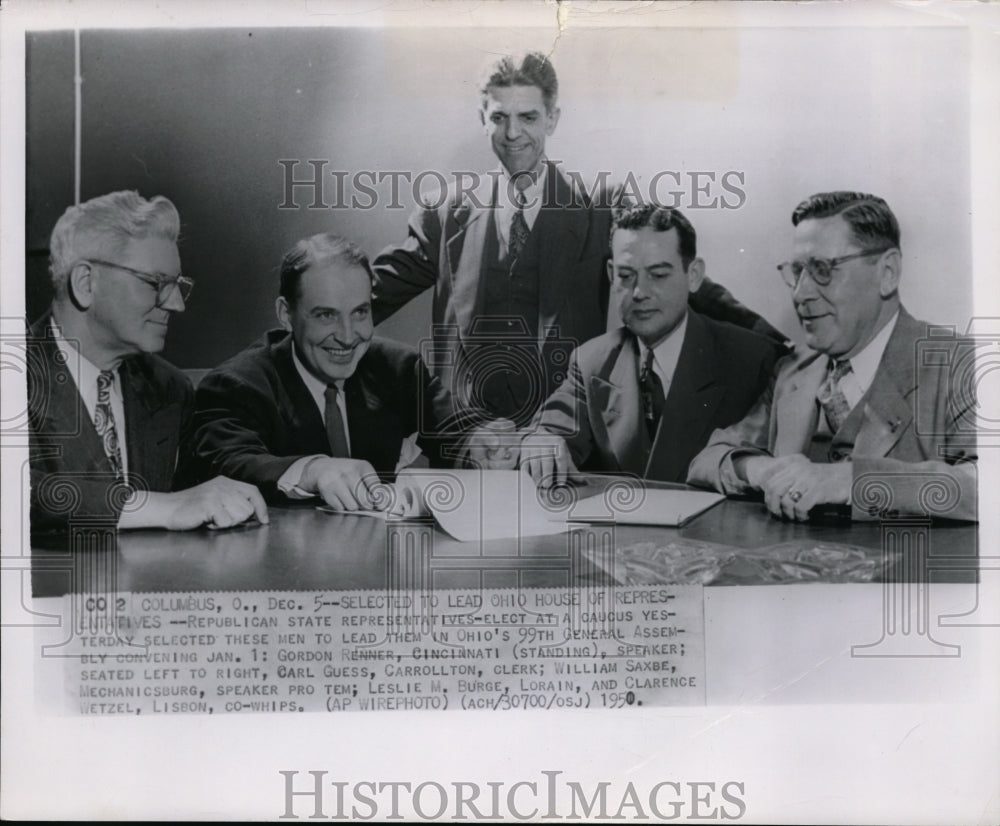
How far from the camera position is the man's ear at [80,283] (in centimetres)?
221

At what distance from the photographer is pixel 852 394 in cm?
223

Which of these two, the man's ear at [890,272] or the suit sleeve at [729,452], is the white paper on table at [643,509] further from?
the man's ear at [890,272]

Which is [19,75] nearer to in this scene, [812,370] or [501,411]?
[501,411]

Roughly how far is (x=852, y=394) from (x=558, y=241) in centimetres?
82

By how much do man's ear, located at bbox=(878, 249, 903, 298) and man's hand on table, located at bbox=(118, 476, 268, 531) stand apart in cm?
165

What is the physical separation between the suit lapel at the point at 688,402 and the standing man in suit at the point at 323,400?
20.3 inches

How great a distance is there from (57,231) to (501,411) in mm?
1171

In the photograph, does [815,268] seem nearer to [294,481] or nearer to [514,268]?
[514,268]

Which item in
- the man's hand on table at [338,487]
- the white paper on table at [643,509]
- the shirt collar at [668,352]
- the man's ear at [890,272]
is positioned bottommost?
the white paper on table at [643,509]

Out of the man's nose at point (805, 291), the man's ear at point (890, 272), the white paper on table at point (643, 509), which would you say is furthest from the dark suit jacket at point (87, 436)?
the man's ear at point (890, 272)

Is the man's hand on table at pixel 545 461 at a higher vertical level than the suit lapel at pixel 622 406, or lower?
lower

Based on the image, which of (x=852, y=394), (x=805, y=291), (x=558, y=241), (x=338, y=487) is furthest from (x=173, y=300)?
(x=852, y=394)

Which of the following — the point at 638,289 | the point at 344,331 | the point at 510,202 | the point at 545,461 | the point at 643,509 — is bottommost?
the point at 643,509

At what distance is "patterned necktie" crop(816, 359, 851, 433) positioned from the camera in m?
2.23
